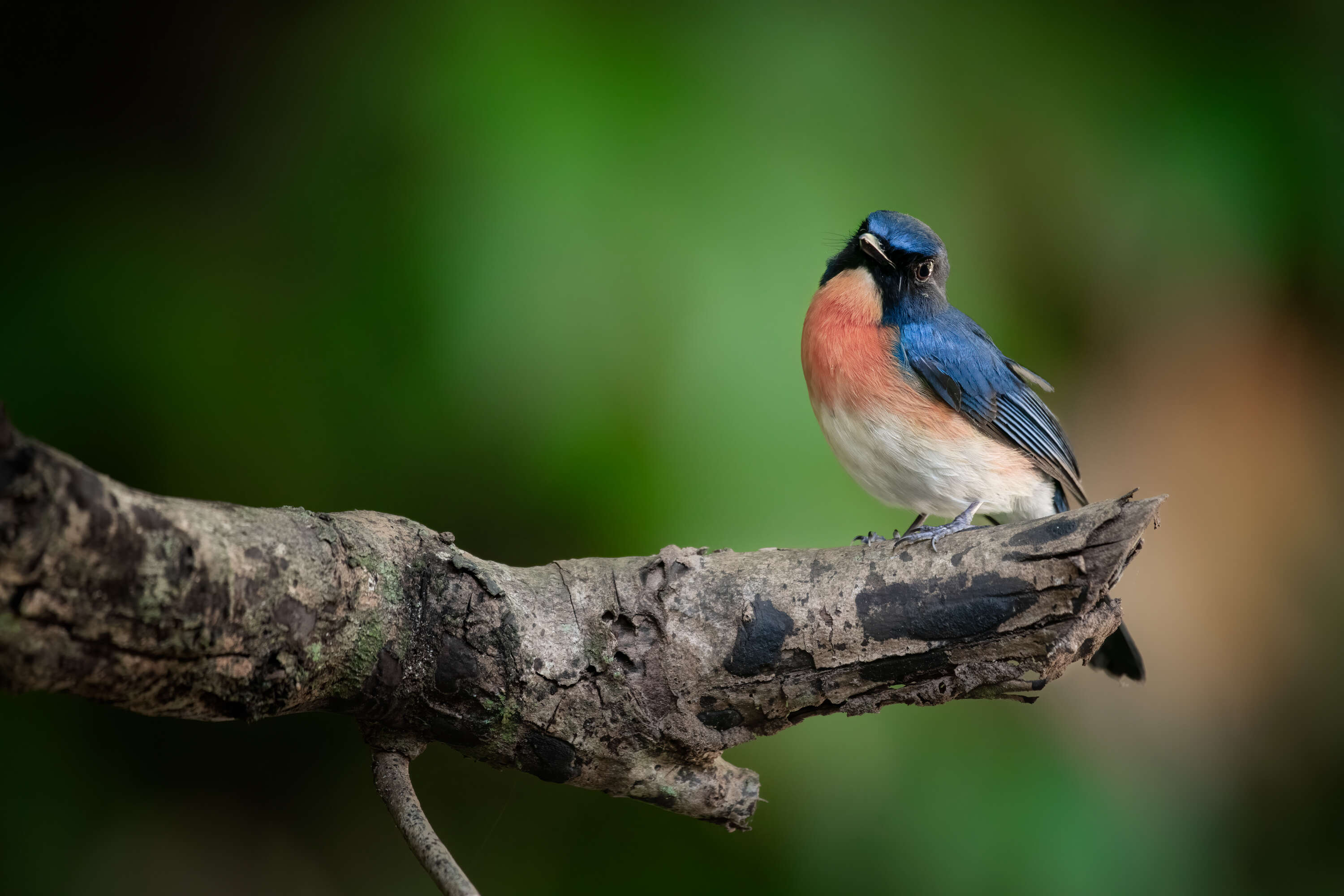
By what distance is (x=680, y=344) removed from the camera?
2.99 meters

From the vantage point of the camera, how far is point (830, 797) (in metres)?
2.90

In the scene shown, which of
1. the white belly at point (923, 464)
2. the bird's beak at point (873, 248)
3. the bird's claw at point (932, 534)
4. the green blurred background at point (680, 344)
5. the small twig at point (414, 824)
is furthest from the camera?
the green blurred background at point (680, 344)

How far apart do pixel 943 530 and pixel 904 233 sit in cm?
83

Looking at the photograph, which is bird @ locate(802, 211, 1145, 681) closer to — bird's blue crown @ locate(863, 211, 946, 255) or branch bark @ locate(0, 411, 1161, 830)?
bird's blue crown @ locate(863, 211, 946, 255)

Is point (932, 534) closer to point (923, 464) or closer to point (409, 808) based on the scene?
point (923, 464)

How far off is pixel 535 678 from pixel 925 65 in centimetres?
255

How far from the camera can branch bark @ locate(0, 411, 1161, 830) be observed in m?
1.46

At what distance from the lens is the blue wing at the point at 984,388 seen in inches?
93.8

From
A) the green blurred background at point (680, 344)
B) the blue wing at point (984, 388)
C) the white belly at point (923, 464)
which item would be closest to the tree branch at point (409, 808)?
→ the green blurred background at point (680, 344)

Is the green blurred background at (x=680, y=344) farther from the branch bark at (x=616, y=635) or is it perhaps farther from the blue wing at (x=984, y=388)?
the branch bark at (x=616, y=635)

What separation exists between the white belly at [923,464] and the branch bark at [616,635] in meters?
0.48

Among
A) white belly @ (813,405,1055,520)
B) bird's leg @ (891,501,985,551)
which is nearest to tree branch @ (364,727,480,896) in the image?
bird's leg @ (891,501,985,551)

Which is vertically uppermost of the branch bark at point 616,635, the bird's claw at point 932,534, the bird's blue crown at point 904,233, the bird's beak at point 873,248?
the bird's blue crown at point 904,233

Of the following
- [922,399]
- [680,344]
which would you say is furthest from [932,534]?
[680,344]
